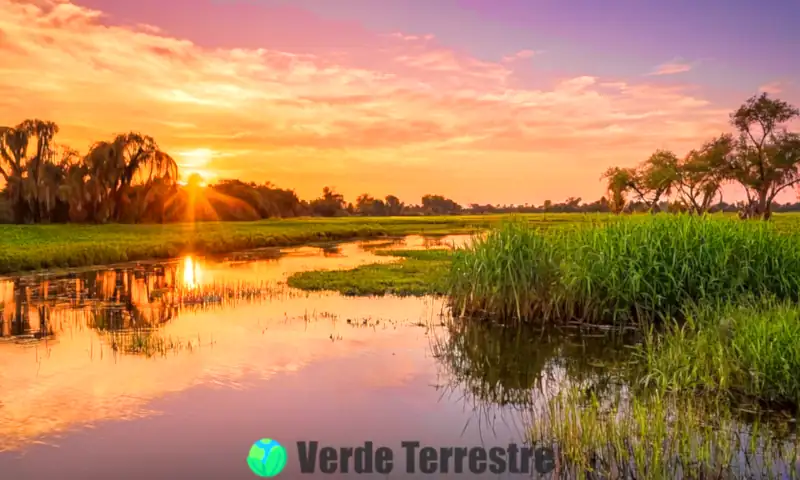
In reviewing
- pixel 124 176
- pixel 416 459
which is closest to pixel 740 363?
pixel 416 459

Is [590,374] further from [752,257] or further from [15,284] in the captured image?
[15,284]

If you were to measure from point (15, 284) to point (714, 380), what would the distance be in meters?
24.8

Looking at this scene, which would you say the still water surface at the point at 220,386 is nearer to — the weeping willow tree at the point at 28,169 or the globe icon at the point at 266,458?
the globe icon at the point at 266,458

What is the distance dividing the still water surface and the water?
4 cm

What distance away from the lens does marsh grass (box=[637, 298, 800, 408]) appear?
8672mm

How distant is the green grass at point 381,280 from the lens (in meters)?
22.5

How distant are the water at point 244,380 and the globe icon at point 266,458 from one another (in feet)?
0.41

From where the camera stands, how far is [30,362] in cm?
1214

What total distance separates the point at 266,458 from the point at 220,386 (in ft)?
10.3

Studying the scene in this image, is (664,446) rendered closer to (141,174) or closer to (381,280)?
(381,280)

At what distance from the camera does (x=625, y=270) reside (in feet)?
49.6

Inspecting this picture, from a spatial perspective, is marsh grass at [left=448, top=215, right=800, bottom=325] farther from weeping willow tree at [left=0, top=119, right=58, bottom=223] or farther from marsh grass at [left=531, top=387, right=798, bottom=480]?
weeping willow tree at [left=0, top=119, right=58, bottom=223]

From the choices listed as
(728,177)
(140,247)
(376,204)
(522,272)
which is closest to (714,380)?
(522,272)

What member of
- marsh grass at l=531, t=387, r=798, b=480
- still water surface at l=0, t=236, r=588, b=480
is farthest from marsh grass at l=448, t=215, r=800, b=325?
marsh grass at l=531, t=387, r=798, b=480
